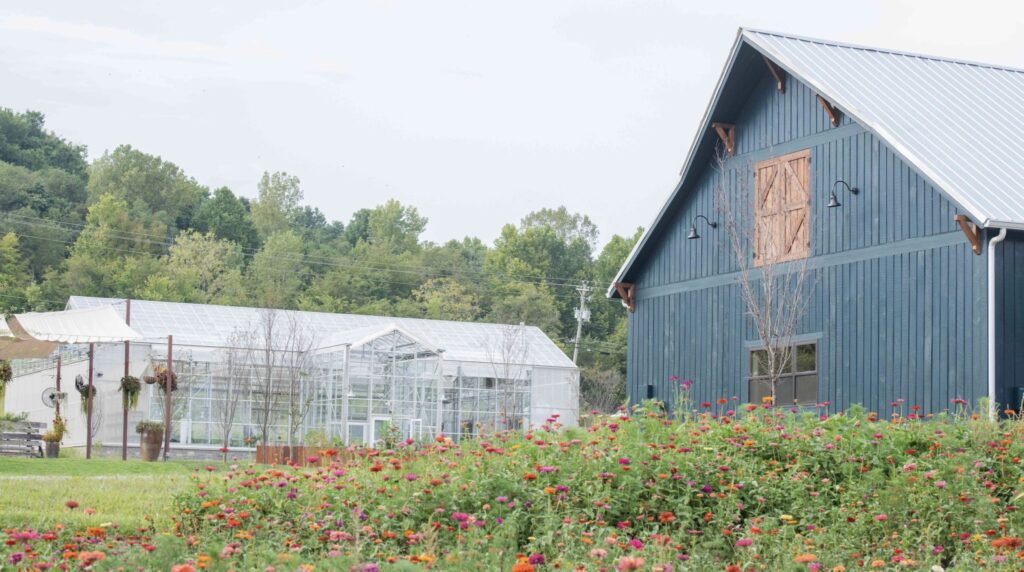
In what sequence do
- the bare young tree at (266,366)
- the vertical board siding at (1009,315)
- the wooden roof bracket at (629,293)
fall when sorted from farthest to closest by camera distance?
the bare young tree at (266,366) < the wooden roof bracket at (629,293) < the vertical board siding at (1009,315)

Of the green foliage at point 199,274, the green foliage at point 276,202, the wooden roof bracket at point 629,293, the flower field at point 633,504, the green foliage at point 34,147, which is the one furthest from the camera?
the green foliage at point 276,202

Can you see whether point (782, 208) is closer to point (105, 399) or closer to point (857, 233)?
point (857, 233)

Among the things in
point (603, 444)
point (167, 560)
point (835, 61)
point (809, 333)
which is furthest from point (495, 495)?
point (835, 61)

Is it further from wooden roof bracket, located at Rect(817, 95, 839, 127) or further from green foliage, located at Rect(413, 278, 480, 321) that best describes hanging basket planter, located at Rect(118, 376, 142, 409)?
green foliage, located at Rect(413, 278, 480, 321)

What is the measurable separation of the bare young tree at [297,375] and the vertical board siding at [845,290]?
11733 millimetres

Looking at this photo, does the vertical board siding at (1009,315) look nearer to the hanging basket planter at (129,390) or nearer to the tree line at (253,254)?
the hanging basket planter at (129,390)

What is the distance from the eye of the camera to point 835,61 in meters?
20.8

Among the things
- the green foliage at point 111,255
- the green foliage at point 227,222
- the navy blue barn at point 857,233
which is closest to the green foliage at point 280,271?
the green foliage at point 227,222

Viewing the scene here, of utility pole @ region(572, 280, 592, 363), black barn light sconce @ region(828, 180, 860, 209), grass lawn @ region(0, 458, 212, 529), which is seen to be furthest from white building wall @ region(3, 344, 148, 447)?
utility pole @ region(572, 280, 592, 363)

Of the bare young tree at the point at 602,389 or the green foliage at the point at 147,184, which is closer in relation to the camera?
the bare young tree at the point at 602,389

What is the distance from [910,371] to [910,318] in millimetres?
735

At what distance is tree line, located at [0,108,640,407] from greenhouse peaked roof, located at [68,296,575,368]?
1476 cm

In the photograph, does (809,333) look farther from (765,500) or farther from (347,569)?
(347,569)

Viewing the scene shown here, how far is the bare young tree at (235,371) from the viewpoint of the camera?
110ft
